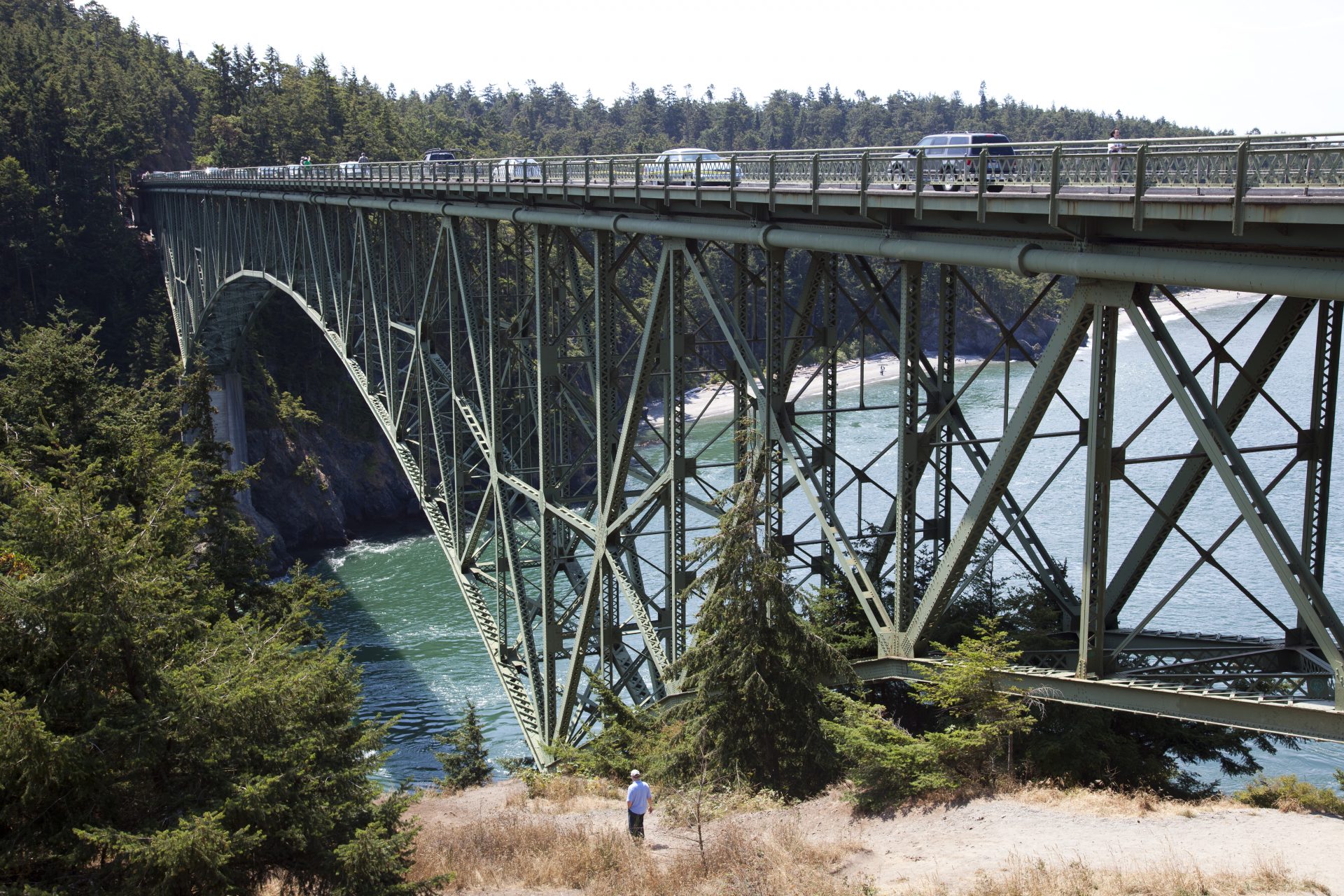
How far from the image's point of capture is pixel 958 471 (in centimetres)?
4750

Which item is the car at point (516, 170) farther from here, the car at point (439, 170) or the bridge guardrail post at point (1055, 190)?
the bridge guardrail post at point (1055, 190)

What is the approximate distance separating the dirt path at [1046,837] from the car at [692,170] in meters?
7.98

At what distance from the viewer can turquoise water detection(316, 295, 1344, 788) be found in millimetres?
34062

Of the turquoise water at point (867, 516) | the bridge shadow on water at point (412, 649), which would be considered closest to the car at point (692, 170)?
the turquoise water at point (867, 516)

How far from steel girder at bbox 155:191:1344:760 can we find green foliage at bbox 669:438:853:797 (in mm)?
833

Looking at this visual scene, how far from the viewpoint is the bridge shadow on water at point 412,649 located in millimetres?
34438

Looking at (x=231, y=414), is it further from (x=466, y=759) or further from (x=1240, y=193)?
(x=1240, y=193)

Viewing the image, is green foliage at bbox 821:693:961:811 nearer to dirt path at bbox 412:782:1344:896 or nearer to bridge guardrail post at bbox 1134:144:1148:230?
dirt path at bbox 412:782:1344:896

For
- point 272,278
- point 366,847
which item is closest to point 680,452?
point 366,847

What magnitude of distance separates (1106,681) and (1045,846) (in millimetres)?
1898

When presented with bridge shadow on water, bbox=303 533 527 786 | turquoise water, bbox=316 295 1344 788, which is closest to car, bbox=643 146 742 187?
turquoise water, bbox=316 295 1344 788

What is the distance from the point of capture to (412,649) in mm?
42812

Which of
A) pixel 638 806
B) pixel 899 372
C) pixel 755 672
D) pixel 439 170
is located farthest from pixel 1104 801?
pixel 439 170

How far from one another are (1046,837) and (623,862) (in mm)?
4485
